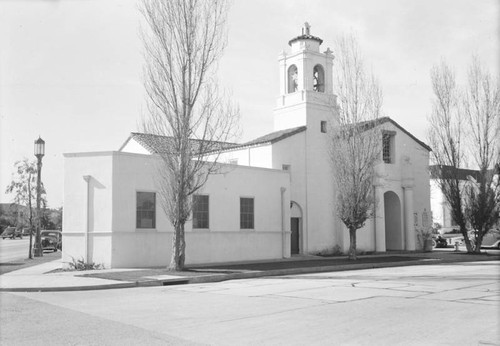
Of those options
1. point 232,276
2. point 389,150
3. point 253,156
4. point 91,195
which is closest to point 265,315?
point 232,276

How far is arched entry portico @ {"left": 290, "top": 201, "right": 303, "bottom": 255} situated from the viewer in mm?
30770

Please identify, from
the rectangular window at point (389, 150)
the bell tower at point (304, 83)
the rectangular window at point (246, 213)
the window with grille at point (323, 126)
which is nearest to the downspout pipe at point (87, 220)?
the rectangular window at point (246, 213)

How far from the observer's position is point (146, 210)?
915 inches

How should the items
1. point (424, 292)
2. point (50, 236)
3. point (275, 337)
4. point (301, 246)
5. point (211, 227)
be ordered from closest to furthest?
point (275, 337) < point (424, 292) < point (211, 227) < point (301, 246) < point (50, 236)

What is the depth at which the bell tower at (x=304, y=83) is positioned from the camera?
103ft

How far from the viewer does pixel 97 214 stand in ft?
73.0

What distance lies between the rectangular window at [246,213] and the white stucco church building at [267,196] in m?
0.05

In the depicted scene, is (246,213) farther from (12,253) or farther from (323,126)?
(12,253)

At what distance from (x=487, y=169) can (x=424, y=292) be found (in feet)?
72.9

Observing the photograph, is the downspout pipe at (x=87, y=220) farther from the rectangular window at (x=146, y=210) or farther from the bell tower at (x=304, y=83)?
the bell tower at (x=304, y=83)

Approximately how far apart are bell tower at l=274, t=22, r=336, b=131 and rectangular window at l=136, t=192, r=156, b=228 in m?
11.5

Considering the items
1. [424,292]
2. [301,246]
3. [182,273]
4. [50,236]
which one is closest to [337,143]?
[301,246]

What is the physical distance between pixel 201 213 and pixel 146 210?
300 centimetres

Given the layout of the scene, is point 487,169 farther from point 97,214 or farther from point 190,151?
point 97,214
